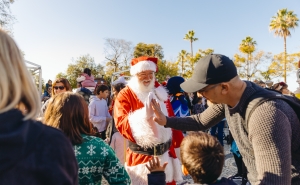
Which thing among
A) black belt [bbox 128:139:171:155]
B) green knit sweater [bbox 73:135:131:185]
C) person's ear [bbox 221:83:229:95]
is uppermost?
person's ear [bbox 221:83:229:95]

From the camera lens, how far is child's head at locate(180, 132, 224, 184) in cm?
154

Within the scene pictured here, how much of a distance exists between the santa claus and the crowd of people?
1cm

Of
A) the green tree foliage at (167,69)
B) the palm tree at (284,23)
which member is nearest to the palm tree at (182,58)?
the green tree foliage at (167,69)

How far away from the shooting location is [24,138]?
2.68ft

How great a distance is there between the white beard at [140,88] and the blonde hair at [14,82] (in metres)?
2.15

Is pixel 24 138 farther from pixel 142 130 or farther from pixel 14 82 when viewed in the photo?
pixel 142 130

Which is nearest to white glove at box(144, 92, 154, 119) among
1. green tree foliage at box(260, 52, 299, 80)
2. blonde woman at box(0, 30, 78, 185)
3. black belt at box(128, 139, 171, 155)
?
black belt at box(128, 139, 171, 155)

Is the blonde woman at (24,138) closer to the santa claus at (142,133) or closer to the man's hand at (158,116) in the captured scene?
the man's hand at (158,116)

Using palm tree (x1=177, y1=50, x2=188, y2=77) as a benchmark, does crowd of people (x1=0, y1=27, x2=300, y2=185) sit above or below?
below

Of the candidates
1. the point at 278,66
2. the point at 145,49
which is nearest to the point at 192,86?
the point at 278,66

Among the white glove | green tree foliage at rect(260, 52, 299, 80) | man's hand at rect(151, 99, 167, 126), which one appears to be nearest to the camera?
man's hand at rect(151, 99, 167, 126)

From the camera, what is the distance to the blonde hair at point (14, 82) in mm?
846

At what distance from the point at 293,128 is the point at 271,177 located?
32 centimetres

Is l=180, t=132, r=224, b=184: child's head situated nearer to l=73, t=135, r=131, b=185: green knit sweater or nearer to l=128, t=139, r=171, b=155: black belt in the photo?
l=73, t=135, r=131, b=185: green knit sweater
